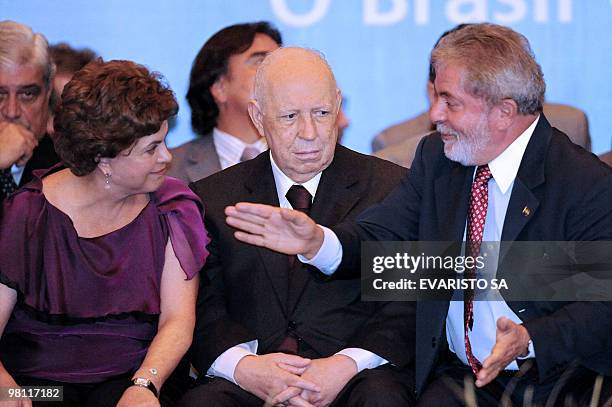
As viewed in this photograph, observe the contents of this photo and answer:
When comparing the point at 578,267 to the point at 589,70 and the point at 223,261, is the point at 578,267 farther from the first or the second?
the point at 589,70

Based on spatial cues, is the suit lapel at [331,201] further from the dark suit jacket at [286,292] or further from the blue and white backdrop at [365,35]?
the blue and white backdrop at [365,35]

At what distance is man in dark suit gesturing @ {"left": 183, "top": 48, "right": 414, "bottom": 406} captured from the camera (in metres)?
3.62

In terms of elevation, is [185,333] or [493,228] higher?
[493,228]

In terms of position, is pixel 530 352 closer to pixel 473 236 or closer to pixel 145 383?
pixel 473 236

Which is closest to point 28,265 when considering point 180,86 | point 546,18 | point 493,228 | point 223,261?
point 223,261

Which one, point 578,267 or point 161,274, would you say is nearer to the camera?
point 578,267

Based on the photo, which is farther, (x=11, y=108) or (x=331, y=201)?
(x=11, y=108)

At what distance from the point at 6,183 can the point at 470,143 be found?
180 cm

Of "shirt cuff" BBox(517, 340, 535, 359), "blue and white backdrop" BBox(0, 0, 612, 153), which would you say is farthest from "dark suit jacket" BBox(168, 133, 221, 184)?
"shirt cuff" BBox(517, 340, 535, 359)

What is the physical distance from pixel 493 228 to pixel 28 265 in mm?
1517

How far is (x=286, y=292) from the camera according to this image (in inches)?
151

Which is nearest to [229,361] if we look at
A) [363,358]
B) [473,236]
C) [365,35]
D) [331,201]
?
[363,358]

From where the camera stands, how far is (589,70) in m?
5.64

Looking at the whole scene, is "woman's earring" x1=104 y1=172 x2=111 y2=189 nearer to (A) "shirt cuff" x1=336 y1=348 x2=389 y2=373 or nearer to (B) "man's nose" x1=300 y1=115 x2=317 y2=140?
(B) "man's nose" x1=300 y1=115 x2=317 y2=140
